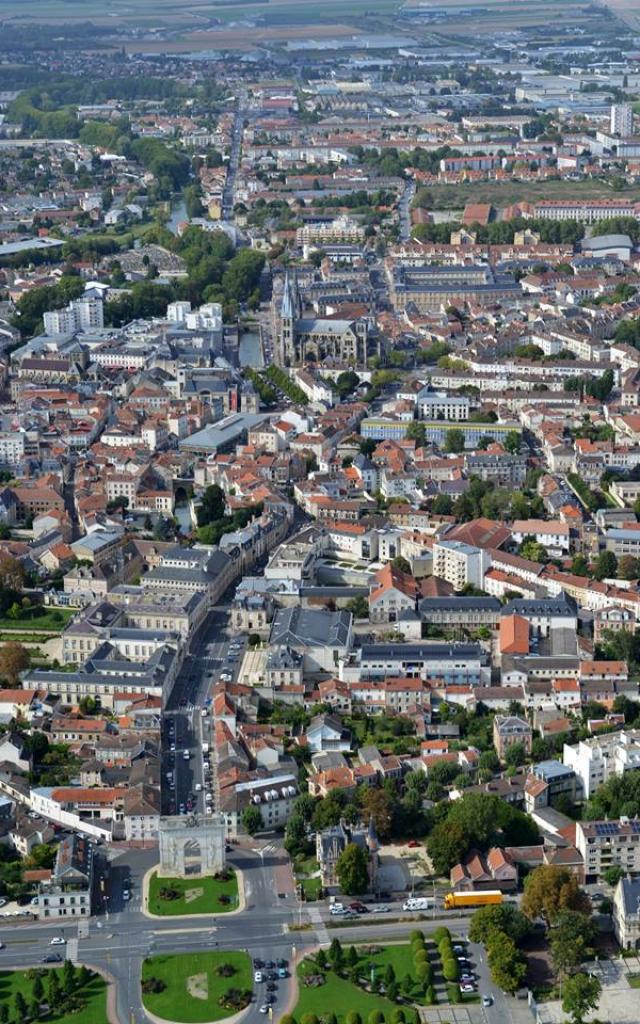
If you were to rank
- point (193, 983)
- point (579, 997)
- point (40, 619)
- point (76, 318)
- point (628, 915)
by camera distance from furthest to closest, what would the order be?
point (76, 318) < point (40, 619) < point (628, 915) < point (193, 983) < point (579, 997)

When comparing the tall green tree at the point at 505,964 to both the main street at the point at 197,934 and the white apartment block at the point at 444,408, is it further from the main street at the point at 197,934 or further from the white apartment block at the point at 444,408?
the white apartment block at the point at 444,408

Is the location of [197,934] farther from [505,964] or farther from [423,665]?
[423,665]

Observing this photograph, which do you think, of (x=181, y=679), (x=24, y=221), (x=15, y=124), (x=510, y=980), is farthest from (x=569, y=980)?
(x=15, y=124)

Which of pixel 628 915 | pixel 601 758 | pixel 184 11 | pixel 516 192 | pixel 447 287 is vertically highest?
pixel 628 915

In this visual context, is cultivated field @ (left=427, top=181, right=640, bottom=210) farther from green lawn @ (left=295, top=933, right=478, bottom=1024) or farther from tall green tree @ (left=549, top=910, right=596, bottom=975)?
green lawn @ (left=295, top=933, right=478, bottom=1024)

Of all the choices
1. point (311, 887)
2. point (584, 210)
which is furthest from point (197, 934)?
point (584, 210)
